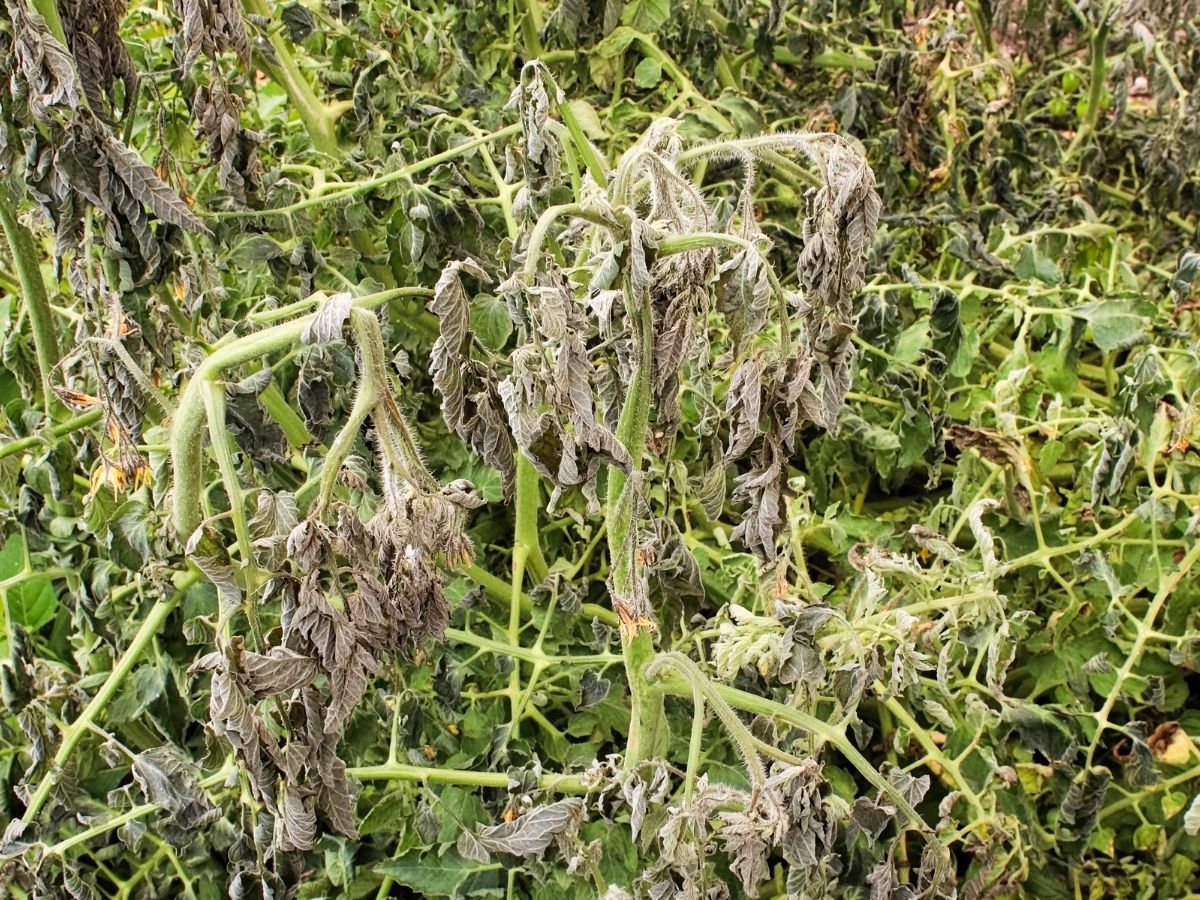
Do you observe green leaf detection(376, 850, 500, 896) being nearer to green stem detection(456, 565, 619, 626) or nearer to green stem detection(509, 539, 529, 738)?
green stem detection(509, 539, 529, 738)

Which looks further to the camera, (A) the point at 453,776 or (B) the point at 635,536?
(A) the point at 453,776

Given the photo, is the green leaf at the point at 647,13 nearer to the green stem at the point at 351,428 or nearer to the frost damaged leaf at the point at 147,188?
the frost damaged leaf at the point at 147,188

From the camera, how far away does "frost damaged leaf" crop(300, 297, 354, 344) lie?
0.69m

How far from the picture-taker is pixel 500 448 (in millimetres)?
814

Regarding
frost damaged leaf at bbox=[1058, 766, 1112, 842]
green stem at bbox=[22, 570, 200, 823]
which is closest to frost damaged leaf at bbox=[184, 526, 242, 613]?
green stem at bbox=[22, 570, 200, 823]

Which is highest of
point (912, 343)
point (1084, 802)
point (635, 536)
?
point (635, 536)

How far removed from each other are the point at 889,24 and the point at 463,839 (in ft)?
4.95

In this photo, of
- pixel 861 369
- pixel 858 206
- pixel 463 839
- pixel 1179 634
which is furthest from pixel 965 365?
pixel 463 839

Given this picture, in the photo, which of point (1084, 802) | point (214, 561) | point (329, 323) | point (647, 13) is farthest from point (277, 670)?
point (647, 13)

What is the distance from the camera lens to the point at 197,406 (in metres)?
0.79

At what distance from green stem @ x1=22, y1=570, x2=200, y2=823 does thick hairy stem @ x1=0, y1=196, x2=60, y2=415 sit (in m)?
0.25

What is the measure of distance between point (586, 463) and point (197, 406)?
268mm

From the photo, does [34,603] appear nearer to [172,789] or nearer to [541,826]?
[172,789]

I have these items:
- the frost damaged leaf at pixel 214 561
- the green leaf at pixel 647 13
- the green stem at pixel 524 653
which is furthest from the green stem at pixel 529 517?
the green leaf at pixel 647 13
